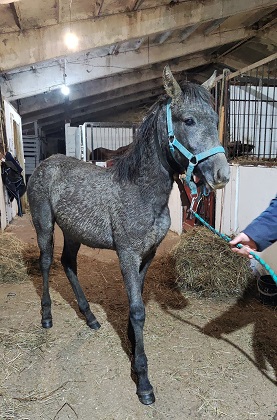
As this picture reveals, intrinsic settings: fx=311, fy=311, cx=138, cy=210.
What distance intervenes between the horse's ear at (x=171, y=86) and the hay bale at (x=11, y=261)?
2693 millimetres

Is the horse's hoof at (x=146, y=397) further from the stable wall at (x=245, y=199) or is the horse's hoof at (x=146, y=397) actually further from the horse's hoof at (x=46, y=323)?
the stable wall at (x=245, y=199)

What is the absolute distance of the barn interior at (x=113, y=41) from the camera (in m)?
4.57

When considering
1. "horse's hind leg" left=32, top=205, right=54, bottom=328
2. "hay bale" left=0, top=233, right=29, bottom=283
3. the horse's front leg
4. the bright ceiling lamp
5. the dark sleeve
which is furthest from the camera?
the bright ceiling lamp

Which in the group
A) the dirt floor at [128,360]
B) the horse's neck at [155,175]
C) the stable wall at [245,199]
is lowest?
the dirt floor at [128,360]

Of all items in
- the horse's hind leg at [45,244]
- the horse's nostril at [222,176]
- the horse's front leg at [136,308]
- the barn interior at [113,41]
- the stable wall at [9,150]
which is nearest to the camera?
the horse's nostril at [222,176]

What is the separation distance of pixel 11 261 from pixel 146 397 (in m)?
2.50

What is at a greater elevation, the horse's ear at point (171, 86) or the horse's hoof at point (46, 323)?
the horse's ear at point (171, 86)

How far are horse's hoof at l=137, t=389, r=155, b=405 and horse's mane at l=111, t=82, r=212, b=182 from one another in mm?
1185

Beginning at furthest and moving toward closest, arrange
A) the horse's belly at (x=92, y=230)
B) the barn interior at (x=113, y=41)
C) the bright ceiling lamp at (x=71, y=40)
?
1. the bright ceiling lamp at (x=71, y=40)
2. the barn interior at (x=113, y=41)
3. the horse's belly at (x=92, y=230)

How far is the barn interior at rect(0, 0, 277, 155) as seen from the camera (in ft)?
15.0

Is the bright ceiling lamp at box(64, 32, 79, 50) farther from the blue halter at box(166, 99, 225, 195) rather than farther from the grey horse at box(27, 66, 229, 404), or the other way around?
the blue halter at box(166, 99, 225, 195)

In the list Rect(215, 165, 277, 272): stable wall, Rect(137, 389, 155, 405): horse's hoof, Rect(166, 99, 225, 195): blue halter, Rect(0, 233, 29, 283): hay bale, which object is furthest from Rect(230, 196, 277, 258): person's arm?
Rect(0, 233, 29, 283): hay bale

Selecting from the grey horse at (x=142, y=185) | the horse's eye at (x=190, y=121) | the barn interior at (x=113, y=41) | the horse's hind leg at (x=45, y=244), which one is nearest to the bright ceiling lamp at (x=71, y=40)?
the barn interior at (x=113, y=41)

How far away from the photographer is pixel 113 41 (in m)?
4.92
